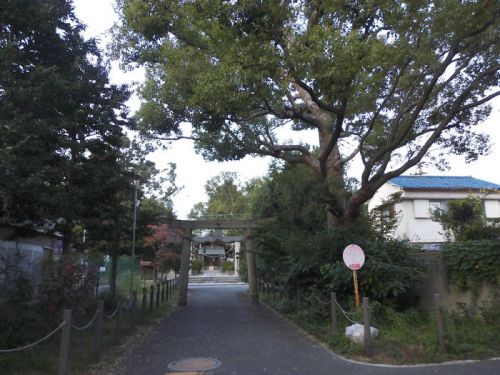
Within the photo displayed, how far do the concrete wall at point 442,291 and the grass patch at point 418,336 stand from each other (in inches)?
10.8

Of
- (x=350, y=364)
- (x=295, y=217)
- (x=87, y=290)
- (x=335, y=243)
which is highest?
(x=295, y=217)

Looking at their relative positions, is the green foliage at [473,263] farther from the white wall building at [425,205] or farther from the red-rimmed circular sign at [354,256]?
the white wall building at [425,205]

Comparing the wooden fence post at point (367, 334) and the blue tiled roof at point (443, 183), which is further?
the blue tiled roof at point (443, 183)

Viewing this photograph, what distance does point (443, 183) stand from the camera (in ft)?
95.0

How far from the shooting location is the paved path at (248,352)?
7883mm

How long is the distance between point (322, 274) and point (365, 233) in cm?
187

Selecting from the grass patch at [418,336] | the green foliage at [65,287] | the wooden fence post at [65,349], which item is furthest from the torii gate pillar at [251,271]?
the wooden fence post at [65,349]

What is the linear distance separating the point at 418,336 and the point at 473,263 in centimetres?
252

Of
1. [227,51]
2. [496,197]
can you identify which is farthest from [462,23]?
[496,197]

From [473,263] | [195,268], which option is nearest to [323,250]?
[473,263]

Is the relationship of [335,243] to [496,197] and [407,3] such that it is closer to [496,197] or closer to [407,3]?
[407,3]

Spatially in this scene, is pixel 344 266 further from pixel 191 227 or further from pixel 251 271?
pixel 251 271

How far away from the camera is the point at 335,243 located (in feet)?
45.0

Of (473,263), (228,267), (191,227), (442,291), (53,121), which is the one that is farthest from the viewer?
(228,267)
